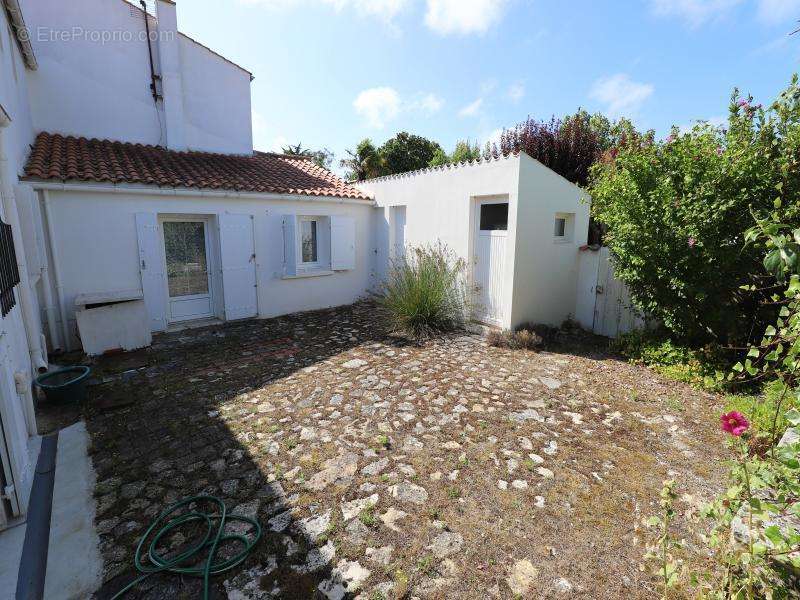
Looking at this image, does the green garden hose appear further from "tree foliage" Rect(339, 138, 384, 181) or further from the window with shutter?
"tree foliage" Rect(339, 138, 384, 181)

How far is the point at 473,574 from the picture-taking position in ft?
8.19

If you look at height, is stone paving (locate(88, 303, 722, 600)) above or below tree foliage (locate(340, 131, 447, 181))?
below

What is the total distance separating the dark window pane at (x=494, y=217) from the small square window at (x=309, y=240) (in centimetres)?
424

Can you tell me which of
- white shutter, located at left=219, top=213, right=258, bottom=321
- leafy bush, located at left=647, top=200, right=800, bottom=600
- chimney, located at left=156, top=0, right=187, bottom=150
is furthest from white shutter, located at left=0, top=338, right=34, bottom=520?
chimney, located at left=156, top=0, right=187, bottom=150

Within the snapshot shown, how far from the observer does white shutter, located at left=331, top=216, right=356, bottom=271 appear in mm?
9641

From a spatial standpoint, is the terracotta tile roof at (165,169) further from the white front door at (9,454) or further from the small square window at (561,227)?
the small square window at (561,227)

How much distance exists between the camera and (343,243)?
9.82 m

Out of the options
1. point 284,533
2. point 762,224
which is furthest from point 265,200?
point 762,224

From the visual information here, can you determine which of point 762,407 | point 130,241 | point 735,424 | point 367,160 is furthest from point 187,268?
point 367,160

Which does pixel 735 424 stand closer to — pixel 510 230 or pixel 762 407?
pixel 762 407

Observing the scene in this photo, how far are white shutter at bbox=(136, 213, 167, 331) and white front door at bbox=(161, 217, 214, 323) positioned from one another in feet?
0.89

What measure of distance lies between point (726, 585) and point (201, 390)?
531 centimetres

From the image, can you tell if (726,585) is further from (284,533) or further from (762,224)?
(284,533)

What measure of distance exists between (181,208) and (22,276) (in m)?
3.30
